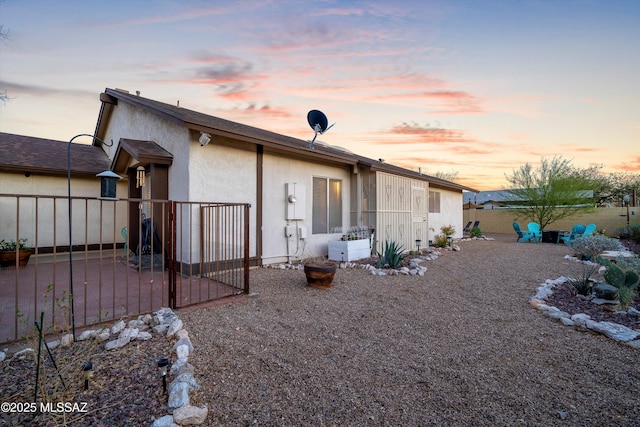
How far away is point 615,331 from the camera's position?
12.3 feet

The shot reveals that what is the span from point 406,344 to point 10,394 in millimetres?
3492

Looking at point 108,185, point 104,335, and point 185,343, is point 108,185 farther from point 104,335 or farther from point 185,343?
point 185,343

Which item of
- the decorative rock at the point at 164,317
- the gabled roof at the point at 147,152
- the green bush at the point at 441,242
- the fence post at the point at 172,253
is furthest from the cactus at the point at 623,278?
the gabled roof at the point at 147,152

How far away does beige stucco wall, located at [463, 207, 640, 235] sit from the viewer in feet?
55.2

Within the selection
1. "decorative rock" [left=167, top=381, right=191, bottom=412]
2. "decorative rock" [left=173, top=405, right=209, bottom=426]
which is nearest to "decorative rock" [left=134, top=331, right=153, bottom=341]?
"decorative rock" [left=167, top=381, right=191, bottom=412]

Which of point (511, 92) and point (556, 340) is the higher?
point (511, 92)

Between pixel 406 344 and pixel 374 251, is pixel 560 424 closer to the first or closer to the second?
pixel 406 344

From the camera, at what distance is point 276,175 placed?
798cm

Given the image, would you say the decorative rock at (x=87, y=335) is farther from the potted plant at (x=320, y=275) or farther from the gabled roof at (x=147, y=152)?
the gabled roof at (x=147, y=152)

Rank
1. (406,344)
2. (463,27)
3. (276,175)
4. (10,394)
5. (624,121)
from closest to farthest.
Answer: (10,394), (406,344), (463,27), (276,175), (624,121)

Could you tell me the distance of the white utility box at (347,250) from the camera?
332 inches

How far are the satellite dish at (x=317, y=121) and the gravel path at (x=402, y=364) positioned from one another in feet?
17.3

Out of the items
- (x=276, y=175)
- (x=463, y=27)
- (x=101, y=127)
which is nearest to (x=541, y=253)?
(x=463, y=27)

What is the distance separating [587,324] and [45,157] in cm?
1283
